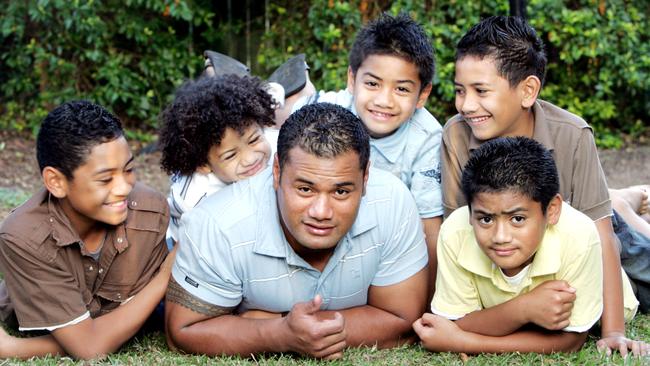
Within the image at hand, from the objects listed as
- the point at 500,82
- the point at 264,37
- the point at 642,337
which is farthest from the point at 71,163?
the point at 264,37

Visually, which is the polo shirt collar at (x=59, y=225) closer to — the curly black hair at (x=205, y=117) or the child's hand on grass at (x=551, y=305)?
the curly black hair at (x=205, y=117)

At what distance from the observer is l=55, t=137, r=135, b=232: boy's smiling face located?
407cm

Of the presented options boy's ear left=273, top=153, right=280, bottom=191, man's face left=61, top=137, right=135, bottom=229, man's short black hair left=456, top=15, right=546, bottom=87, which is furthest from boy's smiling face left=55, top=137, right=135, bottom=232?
man's short black hair left=456, top=15, right=546, bottom=87

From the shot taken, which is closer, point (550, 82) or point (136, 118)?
point (550, 82)

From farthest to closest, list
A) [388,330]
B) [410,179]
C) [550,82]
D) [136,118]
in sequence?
[136,118] → [550,82] → [410,179] → [388,330]

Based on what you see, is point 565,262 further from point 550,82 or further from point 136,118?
point 136,118

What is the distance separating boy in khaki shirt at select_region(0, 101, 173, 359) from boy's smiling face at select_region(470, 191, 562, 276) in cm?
149

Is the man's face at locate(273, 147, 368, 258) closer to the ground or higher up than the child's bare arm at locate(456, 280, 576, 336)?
higher up

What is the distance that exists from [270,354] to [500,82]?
5.67 feet

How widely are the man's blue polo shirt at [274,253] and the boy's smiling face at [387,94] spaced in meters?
0.54

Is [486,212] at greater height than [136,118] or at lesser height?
greater

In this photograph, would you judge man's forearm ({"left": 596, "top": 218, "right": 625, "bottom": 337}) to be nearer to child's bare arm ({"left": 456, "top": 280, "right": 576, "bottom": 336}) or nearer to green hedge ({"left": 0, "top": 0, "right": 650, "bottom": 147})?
child's bare arm ({"left": 456, "top": 280, "right": 576, "bottom": 336})

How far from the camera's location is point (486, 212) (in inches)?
153

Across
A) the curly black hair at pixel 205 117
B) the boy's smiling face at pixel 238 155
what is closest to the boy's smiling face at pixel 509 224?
the boy's smiling face at pixel 238 155
